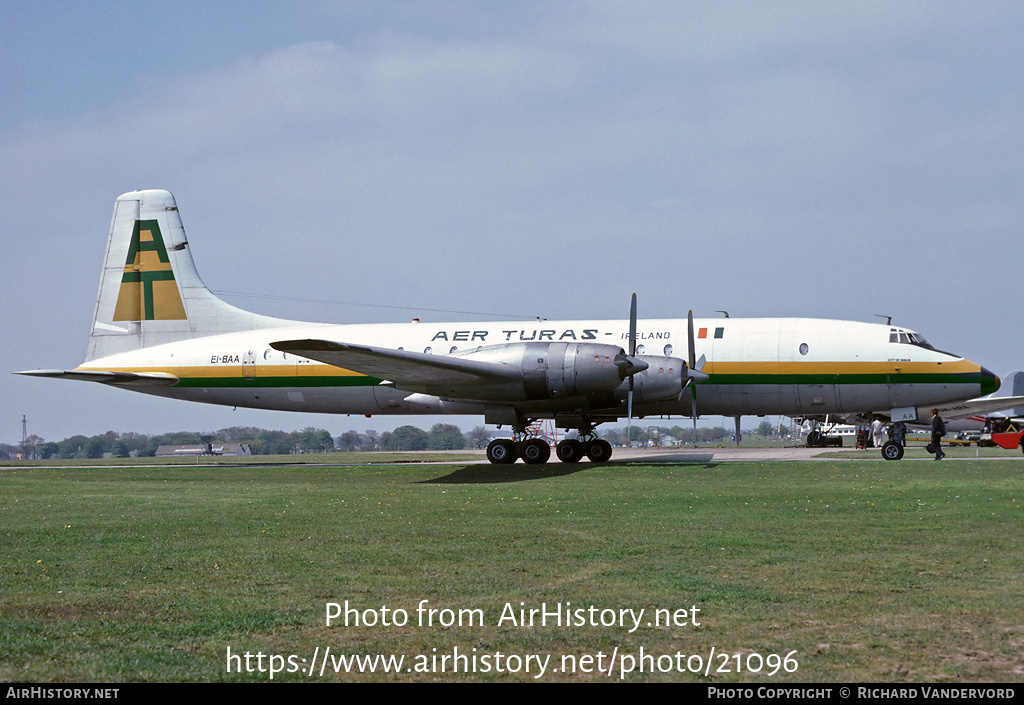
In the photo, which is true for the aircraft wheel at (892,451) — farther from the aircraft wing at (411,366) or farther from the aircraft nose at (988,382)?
the aircraft wing at (411,366)

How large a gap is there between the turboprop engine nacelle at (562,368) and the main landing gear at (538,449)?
2.65 m

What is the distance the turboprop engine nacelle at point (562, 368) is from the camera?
1048 inches

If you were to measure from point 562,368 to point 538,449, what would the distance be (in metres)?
3.84

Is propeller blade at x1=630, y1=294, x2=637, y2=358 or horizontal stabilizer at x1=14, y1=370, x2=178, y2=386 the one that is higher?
propeller blade at x1=630, y1=294, x2=637, y2=358

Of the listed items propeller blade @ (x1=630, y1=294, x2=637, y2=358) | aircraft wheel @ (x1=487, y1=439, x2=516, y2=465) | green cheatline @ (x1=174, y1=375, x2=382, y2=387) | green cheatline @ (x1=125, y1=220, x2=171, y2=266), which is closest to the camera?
propeller blade @ (x1=630, y1=294, x2=637, y2=358)

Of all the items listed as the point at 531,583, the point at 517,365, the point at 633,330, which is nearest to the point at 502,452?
the point at 517,365

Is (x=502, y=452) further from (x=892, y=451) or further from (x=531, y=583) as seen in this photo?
(x=531, y=583)

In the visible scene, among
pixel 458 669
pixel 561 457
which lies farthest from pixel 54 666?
pixel 561 457

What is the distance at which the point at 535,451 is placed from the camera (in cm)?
2948

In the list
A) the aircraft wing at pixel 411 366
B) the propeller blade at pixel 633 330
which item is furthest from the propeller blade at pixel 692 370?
the aircraft wing at pixel 411 366

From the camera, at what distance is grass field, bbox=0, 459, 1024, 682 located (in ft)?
21.2

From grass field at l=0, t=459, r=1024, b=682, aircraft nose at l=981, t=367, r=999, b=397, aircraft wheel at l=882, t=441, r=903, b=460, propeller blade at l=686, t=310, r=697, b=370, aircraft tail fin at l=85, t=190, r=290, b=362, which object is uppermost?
aircraft tail fin at l=85, t=190, r=290, b=362

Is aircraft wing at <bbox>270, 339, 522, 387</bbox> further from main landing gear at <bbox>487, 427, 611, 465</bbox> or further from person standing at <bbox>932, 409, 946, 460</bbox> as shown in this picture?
person standing at <bbox>932, 409, 946, 460</bbox>

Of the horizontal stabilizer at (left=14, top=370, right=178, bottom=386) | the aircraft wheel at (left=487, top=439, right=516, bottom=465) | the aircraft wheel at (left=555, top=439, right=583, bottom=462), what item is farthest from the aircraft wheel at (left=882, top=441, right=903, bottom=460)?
the horizontal stabilizer at (left=14, top=370, right=178, bottom=386)
